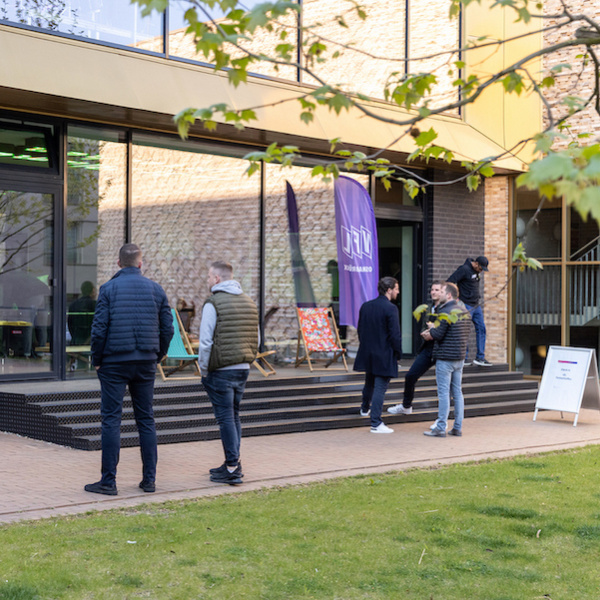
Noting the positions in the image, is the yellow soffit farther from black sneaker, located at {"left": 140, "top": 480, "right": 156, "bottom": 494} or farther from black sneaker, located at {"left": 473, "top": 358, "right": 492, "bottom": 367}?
black sneaker, located at {"left": 140, "top": 480, "right": 156, "bottom": 494}

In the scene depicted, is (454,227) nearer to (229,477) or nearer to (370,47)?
(370,47)

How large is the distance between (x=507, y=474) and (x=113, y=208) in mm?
6410

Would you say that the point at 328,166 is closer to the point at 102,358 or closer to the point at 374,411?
the point at 102,358

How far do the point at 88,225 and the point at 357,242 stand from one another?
4.12 meters

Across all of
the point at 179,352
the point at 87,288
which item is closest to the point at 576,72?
the point at 179,352

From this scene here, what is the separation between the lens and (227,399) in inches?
283

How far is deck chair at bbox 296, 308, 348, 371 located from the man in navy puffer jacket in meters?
6.02

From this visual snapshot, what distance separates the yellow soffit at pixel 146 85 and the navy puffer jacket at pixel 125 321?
392 centimetres

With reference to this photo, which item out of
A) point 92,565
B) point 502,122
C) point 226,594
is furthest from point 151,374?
→ point 502,122

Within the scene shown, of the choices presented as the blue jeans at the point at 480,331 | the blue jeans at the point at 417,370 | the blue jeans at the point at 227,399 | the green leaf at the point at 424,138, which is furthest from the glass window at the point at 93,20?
the green leaf at the point at 424,138

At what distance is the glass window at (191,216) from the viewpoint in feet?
40.4

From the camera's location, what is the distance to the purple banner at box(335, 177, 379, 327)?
43.8 feet

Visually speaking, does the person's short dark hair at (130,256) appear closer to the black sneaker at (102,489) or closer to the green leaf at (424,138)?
the black sneaker at (102,489)

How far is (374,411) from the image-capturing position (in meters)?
10.4
